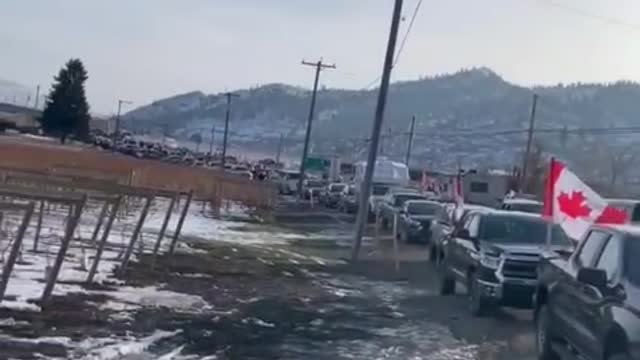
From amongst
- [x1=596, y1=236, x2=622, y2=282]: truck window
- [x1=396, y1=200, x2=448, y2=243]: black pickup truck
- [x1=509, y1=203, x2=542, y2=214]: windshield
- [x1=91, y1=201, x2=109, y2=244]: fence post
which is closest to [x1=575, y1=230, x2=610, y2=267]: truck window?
[x1=596, y1=236, x2=622, y2=282]: truck window

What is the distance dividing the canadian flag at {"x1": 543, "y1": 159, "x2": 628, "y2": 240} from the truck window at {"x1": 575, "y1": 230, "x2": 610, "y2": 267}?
4.30 meters

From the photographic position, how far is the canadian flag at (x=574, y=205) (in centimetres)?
1946

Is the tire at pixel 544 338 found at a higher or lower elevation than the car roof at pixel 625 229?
lower

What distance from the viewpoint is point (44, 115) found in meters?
110

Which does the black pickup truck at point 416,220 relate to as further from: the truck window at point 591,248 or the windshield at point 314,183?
the windshield at point 314,183

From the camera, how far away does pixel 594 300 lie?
13.1m

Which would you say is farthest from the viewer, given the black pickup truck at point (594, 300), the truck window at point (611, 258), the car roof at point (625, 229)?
the car roof at point (625, 229)

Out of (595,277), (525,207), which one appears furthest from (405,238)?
(595,277)

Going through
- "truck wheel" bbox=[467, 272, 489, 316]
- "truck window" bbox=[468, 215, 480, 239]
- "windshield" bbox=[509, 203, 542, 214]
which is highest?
"windshield" bbox=[509, 203, 542, 214]

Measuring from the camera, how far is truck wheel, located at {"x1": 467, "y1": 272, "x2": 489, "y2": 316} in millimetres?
21188

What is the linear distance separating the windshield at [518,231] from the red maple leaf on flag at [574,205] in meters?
2.03

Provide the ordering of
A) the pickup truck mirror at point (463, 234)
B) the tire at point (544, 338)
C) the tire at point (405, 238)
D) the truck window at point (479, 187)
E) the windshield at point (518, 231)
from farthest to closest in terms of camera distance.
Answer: the truck window at point (479, 187)
the tire at point (405, 238)
the pickup truck mirror at point (463, 234)
the windshield at point (518, 231)
the tire at point (544, 338)

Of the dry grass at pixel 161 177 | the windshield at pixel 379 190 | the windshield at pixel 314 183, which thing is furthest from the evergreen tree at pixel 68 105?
the windshield at pixel 379 190

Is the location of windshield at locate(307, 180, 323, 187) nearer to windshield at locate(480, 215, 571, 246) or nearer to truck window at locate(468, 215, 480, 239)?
truck window at locate(468, 215, 480, 239)
